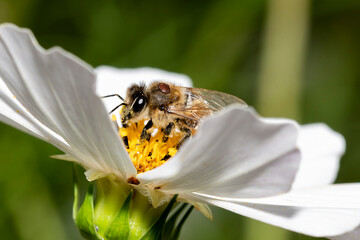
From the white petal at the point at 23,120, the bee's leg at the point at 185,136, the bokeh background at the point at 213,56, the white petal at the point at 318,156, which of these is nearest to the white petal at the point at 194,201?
the bee's leg at the point at 185,136

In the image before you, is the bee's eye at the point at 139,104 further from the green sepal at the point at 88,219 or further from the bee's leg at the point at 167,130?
the green sepal at the point at 88,219

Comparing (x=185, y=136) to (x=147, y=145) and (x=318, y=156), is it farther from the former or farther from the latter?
(x=318, y=156)

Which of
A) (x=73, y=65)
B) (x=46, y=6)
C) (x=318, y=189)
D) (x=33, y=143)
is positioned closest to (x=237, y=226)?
(x=33, y=143)

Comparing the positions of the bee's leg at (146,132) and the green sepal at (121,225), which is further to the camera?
the bee's leg at (146,132)

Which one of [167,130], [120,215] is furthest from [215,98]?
[120,215]

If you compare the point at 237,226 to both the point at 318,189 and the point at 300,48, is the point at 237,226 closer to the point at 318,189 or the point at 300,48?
the point at 300,48

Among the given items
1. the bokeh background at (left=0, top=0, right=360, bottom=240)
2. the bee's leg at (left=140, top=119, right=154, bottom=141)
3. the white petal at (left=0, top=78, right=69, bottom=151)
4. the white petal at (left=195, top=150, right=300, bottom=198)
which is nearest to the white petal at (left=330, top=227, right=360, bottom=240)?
the white petal at (left=195, top=150, right=300, bottom=198)

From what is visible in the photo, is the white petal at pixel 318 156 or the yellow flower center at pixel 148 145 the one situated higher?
the yellow flower center at pixel 148 145

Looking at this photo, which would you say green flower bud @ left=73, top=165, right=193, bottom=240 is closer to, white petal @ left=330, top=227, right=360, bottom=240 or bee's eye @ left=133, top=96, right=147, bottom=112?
bee's eye @ left=133, top=96, right=147, bottom=112
